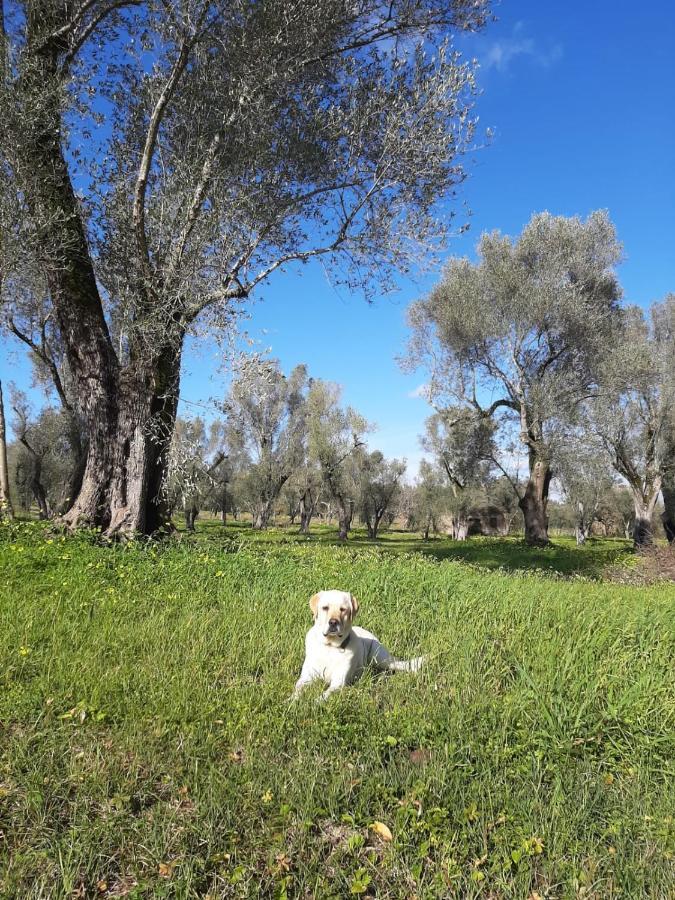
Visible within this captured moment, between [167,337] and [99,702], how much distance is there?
8.32 metres

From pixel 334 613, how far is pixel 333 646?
37 centimetres

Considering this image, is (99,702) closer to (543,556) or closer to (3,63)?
(3,63)

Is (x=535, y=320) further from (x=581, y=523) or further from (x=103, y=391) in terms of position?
(x=581, y=523)

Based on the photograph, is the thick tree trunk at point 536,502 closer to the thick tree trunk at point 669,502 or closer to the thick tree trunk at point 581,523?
the thick tree trunk at point 669,502

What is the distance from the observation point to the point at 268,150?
12.0 meters

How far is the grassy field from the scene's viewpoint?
2875mm

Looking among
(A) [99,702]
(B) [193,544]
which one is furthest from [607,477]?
(A) [99,702]

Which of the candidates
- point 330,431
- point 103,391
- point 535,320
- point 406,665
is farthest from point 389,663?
point 330,431

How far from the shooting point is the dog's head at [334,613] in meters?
4.35

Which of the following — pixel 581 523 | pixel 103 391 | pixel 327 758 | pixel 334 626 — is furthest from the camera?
pixel 581 523

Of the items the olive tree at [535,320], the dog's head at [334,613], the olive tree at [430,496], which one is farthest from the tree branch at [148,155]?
the olive tree at [430,496]

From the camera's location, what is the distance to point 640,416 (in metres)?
25.9

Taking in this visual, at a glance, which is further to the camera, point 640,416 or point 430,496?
point 430,496

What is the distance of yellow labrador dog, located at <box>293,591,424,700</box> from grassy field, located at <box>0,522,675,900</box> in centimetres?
17
